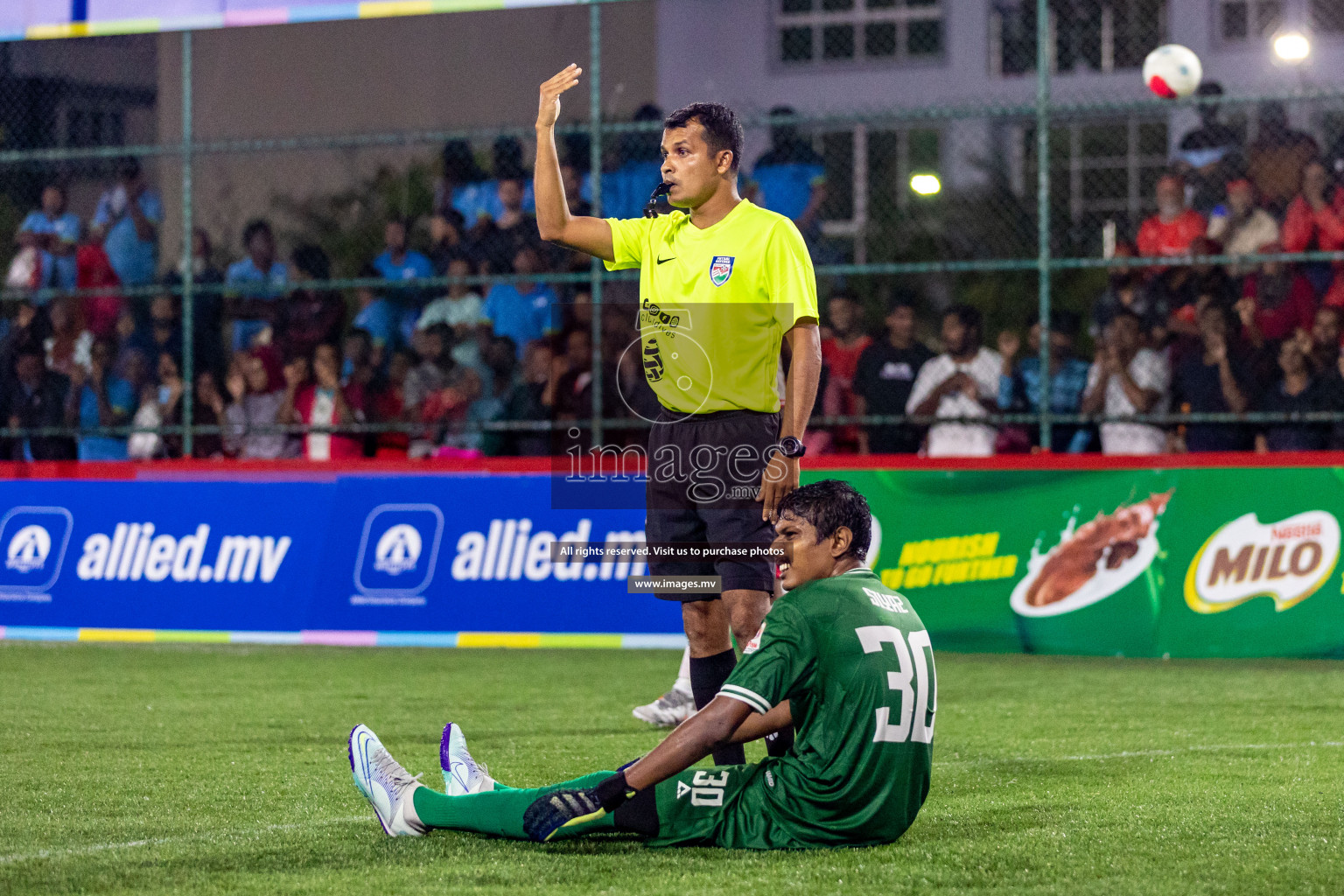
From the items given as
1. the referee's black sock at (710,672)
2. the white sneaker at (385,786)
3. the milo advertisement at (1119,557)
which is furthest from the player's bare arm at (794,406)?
the milo advertisement at (1119,557)

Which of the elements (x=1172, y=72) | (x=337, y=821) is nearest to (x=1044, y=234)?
(x=1172, y=72)

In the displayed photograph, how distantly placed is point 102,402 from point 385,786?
938 centimetres

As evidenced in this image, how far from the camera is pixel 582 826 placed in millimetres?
4594

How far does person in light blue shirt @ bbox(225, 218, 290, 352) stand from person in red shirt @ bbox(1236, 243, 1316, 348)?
7120 mm

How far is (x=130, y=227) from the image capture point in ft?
46.4

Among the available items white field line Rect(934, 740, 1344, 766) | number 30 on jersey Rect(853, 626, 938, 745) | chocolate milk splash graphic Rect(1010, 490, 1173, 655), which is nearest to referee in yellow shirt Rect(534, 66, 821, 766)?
number 30 on jersey Rect(853, 626, 938, 745)

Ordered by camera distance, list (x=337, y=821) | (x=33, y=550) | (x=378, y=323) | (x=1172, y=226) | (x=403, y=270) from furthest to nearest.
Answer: (x=403, y=270) < (x=378, y=323) < (x=1172, y=226) < (x=33, y=550) < (x=337, y=821)

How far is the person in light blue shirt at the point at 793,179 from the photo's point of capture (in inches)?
514

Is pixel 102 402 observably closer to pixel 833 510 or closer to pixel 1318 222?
pixel 1318 222

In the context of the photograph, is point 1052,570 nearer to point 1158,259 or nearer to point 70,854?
point 1158,259

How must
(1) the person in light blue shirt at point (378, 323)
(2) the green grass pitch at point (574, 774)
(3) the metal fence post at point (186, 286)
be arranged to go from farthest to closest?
(1) the person in light blue shirt at point (378, 323)
(3) the metal fence post at point (186, 286)
(2) the green grass pitch at point (574, 774)

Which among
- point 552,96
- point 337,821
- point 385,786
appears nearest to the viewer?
point 385,786

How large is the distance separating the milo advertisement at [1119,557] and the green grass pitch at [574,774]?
194 mm

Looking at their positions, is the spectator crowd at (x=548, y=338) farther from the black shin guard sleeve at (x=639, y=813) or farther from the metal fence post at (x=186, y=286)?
the black shin guard sleeve at (x=639, y=813)
